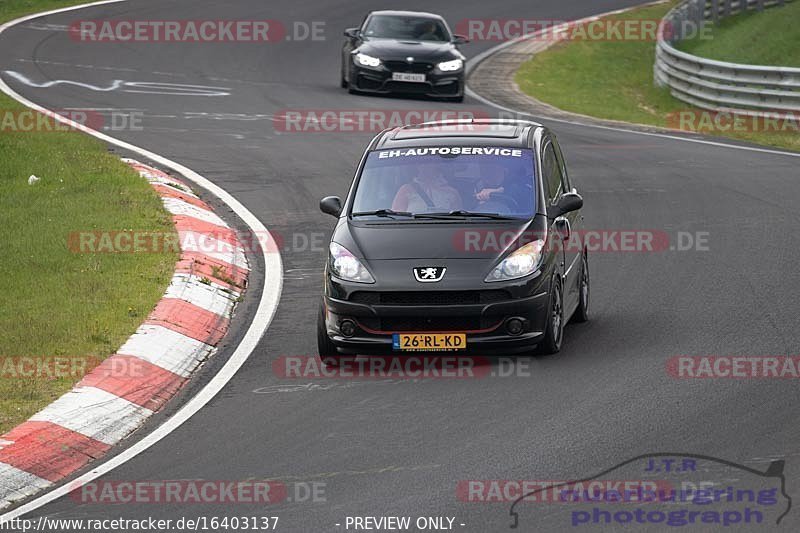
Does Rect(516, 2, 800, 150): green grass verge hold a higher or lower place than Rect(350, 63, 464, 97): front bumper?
lower

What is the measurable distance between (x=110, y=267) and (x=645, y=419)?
6.10m

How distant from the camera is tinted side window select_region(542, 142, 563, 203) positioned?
11.8 meters

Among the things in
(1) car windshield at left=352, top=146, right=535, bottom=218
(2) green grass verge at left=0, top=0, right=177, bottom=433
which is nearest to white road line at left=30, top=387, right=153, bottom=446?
(2) green grass verge at left=0, top=0, right=177, bottom=433

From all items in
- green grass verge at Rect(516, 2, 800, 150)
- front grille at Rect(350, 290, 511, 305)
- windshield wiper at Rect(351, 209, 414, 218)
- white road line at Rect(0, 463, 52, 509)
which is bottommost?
green grass verge at Rect(516, 2, 800, 150)

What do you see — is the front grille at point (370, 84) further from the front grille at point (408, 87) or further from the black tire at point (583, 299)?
the black tire at point (583, 299)

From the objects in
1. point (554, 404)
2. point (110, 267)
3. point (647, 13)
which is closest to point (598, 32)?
point (647, 13)

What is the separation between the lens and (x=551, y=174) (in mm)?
12062

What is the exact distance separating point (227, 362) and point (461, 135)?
2.76m

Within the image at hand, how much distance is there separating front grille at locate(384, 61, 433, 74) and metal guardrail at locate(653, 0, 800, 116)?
18.1 feet

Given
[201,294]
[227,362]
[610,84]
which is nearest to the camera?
[227,362]

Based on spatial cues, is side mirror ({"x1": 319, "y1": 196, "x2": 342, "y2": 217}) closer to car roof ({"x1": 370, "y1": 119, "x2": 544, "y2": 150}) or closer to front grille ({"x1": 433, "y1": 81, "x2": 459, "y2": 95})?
car roof ({"x1": 370, "y1": 119, "x2": 544, "y2": 150})

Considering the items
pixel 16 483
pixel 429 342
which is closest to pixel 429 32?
pixel 429 342

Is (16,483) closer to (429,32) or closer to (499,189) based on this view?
(499,189)

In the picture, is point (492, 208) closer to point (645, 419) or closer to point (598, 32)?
point (645, 419)
